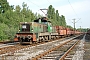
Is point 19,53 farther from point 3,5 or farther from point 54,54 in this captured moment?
point 3,5

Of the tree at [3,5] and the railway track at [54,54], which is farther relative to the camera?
the tree at [3,5]

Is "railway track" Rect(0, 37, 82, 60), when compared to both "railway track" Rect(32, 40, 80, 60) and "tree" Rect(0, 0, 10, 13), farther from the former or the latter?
"tree" Rect(0, 0, 10, 13)

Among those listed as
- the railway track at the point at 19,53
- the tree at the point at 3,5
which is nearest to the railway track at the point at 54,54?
the railway track at the point at 19,53

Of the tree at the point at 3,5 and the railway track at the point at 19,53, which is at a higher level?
the tree at the point at 3,5

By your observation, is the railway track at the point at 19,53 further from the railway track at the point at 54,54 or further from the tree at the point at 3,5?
the tree at the point at 3,5

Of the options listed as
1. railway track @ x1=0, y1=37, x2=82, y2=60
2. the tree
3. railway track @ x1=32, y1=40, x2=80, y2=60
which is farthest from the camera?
the tree

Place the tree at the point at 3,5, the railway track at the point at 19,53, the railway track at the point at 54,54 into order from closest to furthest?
1. the railway track at the point at 54,54
2. the railway track at the point at 19,53
3. the tree at the point at 3,5

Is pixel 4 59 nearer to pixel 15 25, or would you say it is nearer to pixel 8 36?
pixel 8 36

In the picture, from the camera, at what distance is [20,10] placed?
65.1 meters

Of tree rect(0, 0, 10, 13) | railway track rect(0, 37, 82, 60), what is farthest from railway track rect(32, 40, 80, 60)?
tree rect(0, 0, 10, 13)

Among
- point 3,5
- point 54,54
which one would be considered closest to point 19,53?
point 54,54

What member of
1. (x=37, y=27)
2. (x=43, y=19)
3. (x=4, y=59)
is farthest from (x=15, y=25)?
(x=4, y=59)

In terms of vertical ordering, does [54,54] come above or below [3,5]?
below

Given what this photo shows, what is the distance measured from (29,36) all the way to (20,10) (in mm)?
44826
